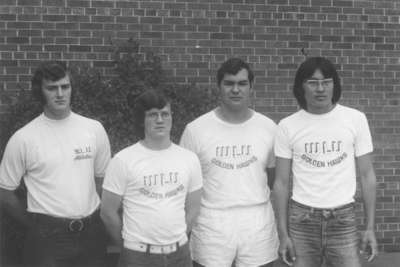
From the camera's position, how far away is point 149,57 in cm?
611

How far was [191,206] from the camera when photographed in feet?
12.2

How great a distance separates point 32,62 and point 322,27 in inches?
114

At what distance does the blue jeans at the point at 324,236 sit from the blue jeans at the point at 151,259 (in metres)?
0.68

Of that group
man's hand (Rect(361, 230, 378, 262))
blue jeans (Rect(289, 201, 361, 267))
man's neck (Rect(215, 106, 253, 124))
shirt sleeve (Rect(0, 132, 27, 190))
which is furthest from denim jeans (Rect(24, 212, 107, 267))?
man's hand (Rect(361, 230, 378, 262))

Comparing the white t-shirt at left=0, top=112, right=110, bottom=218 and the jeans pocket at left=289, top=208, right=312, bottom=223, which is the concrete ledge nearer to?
the jeans pocket at left=289, top=208, right=312, bottom=223

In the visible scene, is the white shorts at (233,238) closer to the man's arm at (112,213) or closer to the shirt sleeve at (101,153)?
the man's arm at (112,213)

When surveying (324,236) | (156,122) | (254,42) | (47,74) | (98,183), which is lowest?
(324,236)

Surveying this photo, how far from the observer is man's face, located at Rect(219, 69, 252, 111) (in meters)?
3.80

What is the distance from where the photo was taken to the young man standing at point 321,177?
12.1 ft

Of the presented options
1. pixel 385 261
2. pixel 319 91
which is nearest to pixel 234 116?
pixel 319 91

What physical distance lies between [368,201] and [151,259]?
134cm

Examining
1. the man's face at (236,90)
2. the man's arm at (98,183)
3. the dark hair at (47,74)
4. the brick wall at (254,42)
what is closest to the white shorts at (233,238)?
the man's face at (236,90)

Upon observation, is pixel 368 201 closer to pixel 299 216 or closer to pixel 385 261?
pixel 299 216

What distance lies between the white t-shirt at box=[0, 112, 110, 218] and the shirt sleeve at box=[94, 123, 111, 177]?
9cm
